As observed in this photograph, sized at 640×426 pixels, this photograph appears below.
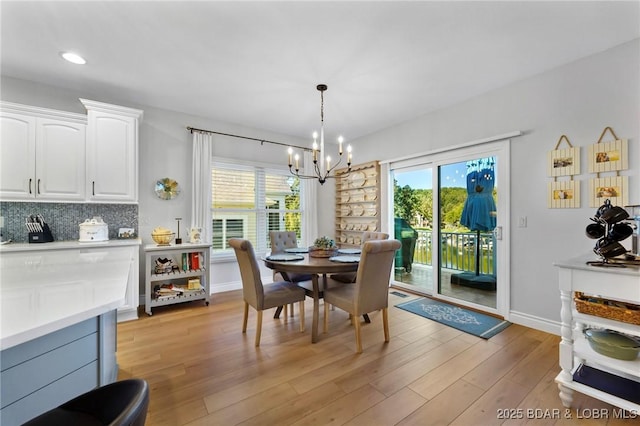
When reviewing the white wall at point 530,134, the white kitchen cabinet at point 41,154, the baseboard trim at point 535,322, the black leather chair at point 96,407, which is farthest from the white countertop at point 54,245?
the baseboard trim at point 535,322

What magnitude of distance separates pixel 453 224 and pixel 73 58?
4.63 m

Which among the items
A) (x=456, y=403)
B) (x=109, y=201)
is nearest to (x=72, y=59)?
(x=109, y=201)

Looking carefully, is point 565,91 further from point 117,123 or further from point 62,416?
point 117,123

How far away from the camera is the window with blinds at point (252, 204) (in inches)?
167

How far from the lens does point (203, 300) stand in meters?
3.69

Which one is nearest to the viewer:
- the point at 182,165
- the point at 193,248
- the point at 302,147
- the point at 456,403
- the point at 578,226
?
the point at 456,403

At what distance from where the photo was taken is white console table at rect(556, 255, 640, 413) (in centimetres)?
143

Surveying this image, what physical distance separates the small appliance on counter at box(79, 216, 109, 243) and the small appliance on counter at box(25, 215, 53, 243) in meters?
0.31

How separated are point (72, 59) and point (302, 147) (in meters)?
3.18

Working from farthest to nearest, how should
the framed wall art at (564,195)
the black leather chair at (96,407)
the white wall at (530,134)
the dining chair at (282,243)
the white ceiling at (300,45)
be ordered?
the dining chair at (282,243)
the framed wall art at (564,195)
the white wall at (530,134)
the white ceiling at (300,45)
the black leather chair at (96,407)

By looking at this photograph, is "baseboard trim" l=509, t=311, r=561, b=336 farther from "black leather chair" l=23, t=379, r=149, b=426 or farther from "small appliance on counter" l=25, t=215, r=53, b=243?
"small appliance on counter" l=25, t=215, r=53, b=243

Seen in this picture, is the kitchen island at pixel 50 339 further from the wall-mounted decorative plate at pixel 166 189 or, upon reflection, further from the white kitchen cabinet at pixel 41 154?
the wall-mounted decorative plate at pixel 166 189

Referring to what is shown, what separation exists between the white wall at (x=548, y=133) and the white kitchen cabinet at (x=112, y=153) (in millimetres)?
4180

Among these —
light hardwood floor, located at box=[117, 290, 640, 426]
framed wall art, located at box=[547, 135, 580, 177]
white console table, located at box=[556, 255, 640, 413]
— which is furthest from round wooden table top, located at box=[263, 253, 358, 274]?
framed wall art, located at box=[547, 135, 580, 177]
